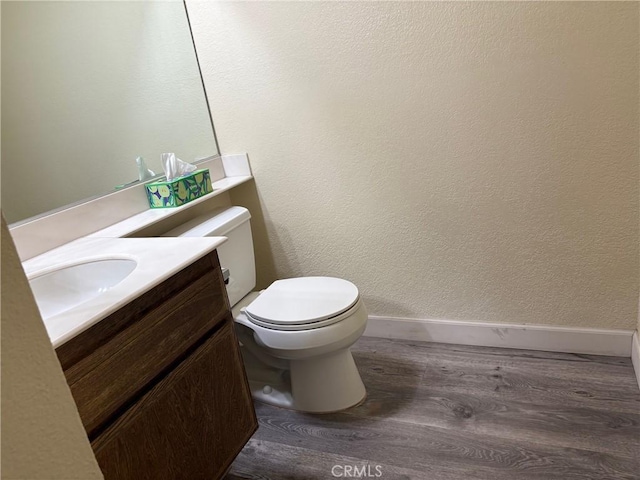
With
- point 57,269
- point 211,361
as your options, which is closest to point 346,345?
point 211,361

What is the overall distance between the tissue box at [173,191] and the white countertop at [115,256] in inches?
13.3

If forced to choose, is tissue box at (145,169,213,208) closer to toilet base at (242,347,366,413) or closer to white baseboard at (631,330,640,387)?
toilet base at (242,347,366,413)

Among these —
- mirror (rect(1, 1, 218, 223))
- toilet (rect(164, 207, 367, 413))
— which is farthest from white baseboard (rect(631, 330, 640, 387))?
mirror (rect(1, 1, 218, 223))

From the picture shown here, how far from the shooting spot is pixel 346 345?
5.66 feet

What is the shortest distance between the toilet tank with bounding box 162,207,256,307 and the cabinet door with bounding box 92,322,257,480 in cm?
45

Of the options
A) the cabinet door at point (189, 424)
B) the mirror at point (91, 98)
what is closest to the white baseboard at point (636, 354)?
the cabinet door at point (189, 424)

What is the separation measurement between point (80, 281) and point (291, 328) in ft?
2.18

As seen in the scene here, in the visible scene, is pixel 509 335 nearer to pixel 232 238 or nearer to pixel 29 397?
pixel 232 238

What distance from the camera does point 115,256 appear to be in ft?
4.54

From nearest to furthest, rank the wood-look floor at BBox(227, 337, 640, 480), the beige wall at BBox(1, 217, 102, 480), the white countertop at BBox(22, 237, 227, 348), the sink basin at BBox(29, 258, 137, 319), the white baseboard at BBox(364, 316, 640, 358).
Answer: the beige wall at BBox(1, 217, 102, 480) < the white countertop at BBox(22, 237, 227, 348) < the sink basin at BBox(29, 258, 137, 319) < the wood-look floor at BBox(227, 337, 640, 480) < the white baseboard at BBox(364, 316, 640, 358)

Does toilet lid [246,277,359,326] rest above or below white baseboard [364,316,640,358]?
above

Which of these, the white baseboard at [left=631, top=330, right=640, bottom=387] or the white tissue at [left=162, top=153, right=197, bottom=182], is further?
the white tissue at [left=162, top=153, right=197, bottom=182]

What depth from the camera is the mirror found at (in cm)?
158

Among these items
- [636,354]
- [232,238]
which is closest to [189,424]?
[232,238]
